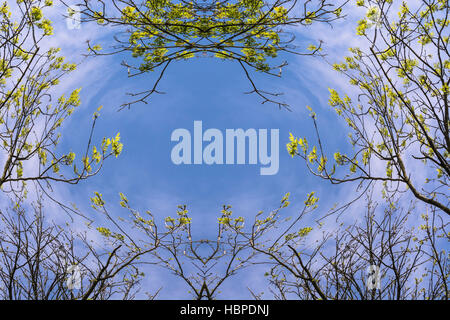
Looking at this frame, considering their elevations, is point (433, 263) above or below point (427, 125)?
below

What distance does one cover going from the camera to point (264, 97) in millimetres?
4367

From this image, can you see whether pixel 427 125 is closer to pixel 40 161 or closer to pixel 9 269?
pixel 40 161

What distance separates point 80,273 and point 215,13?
3.94m

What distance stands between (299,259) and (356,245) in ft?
4.39

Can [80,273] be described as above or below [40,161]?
below

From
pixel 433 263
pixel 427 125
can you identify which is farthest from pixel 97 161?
pixel 433 263

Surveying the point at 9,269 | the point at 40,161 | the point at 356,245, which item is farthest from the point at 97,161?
the point at 356,245
